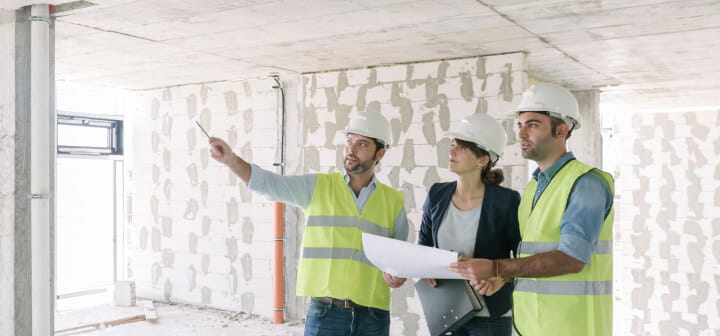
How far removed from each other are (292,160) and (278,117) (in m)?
0.48

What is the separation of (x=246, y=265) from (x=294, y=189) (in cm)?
414

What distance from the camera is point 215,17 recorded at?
4141 millimetres

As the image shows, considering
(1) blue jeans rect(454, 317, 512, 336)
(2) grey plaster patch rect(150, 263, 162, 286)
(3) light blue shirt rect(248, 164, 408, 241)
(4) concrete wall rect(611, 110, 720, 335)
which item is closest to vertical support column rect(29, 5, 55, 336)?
(3) light blue shirt rect(248, 164, 408, 241)

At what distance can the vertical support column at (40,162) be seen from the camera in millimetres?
3635

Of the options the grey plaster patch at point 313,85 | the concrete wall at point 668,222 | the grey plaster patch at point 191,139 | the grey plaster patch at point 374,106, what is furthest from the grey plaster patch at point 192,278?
the concrete wall at point 668,222

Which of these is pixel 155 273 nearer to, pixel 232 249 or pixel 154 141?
pixel 232 249

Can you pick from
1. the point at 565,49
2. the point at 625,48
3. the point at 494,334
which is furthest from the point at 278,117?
the point at 494,334

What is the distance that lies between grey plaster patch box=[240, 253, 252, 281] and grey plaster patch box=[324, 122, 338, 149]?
1609mm

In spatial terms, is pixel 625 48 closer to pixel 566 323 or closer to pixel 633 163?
pixel 566 323

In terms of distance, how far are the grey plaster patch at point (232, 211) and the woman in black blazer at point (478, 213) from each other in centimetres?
448

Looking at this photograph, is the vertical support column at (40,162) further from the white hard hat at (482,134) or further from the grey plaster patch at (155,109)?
the grey plaster patch at (155,109)

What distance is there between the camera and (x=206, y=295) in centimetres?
712

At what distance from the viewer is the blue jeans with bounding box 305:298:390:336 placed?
2750 millimetres

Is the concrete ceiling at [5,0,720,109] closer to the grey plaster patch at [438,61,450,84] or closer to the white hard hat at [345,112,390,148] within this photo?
the grey plaster patch at [438,61,450,84]
